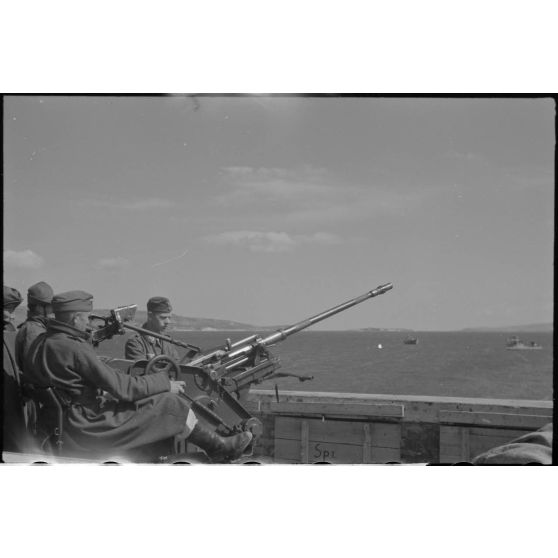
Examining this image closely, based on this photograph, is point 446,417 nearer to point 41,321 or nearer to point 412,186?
point 412,186

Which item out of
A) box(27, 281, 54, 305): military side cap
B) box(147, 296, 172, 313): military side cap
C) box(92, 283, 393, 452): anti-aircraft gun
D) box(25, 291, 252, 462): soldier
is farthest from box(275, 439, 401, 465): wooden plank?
box(27, 281, 54, 305): military side cap

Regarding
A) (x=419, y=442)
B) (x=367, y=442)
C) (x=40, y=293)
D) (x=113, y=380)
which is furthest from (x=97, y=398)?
(x=419, y=442)

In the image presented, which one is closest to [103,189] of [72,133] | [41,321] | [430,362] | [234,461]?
[72,133]

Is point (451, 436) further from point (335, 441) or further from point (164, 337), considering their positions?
point (164, 337)

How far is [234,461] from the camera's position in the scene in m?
6.52

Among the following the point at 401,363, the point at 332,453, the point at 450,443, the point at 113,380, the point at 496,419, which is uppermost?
the point at 401,363

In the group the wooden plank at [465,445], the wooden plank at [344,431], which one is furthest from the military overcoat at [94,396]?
the wooden plank at [465,445]

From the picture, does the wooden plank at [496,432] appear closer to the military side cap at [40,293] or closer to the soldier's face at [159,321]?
the soldier's face at [159,321]

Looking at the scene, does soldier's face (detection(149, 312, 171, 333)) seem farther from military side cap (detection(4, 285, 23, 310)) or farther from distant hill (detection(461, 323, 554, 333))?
distant hill (detection(461, 323, 554, 333))

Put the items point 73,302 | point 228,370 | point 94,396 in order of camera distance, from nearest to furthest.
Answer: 1. point 94,396
2. point 73,302
3. point 228,370

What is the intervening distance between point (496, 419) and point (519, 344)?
0.57m

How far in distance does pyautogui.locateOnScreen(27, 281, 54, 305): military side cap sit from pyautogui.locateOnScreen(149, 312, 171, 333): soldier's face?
75 centimetres

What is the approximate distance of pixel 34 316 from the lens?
6484 millimetres

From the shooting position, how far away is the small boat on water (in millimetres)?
6379
